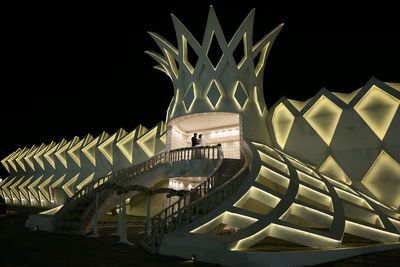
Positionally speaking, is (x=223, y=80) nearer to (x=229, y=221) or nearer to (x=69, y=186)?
(x=229, y=221)

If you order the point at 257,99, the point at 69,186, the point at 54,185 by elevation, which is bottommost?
the point at 54,185

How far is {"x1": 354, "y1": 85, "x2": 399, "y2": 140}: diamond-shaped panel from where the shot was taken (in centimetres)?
1752

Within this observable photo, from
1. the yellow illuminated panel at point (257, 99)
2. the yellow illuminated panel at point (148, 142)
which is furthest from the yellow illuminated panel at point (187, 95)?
the yellow illuminated panel at point (148, 142)

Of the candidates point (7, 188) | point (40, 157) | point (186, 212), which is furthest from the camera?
point (7, 188)

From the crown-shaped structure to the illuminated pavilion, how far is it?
7 cm

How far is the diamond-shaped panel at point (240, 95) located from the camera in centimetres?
1952

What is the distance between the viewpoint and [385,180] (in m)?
17.1

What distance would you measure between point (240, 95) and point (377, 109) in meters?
7.75

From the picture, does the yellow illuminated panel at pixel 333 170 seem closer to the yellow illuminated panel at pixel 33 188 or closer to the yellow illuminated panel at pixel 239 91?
the yellow illuminated panel at pixel 239 91

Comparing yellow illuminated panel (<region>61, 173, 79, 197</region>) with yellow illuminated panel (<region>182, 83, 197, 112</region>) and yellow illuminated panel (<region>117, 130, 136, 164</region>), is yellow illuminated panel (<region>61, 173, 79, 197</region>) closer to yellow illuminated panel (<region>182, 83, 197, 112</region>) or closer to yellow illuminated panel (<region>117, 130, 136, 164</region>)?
yellow illuminated panel (<region>117, 130, 136, 164</region>)

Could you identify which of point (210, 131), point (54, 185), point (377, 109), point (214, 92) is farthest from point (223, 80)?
point (54, 185)

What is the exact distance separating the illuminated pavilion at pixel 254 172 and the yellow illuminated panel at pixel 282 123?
2.7 inches

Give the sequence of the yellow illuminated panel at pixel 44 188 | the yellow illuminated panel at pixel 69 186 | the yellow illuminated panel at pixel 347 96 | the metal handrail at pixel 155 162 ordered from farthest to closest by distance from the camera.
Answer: the yellow illuminated panel at pixel 44 188 → the yellow illuminated panel at pixel 69 186 → the yellow illuminated panel at pixel 347 96 → the metal handrail at pixel 155 162

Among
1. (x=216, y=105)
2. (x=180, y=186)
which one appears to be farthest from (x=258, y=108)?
(x=180, y=186)
